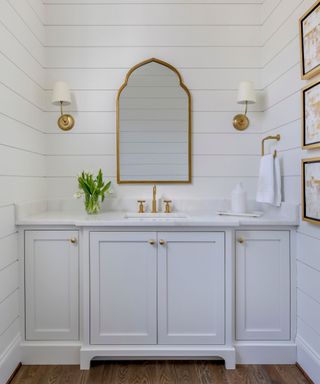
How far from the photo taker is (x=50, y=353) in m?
1.90

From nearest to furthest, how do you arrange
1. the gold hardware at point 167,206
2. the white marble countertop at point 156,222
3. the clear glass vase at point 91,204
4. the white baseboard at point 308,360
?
the white baseboard at point 308,360 → the white marble countertop at point 156,222 → the clear glass vase at point 91,204 → the gold hardware at point 167,206

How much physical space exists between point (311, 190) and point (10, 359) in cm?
189

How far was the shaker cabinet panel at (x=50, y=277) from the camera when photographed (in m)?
1.89

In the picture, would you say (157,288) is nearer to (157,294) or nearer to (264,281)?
(157,294)

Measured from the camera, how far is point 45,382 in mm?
1738

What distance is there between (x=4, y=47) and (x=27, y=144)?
58 centimetres

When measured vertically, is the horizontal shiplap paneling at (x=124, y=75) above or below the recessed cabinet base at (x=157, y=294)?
above

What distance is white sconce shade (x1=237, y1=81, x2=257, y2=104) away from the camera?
2.18 meters

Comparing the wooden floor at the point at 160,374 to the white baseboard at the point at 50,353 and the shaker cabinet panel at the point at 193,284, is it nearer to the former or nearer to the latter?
the white baseboard at the point at 50,353

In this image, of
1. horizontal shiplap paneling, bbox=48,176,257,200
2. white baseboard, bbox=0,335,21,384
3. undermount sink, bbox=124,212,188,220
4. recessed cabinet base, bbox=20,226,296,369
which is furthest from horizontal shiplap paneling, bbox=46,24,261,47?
white baseboard, bbox=0,335,21,384

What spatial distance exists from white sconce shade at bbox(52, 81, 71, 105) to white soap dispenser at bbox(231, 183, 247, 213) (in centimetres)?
133

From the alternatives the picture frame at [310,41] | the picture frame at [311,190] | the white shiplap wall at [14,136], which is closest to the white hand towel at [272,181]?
the picture frame at [311,190]

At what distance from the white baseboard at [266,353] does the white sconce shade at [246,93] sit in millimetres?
1584

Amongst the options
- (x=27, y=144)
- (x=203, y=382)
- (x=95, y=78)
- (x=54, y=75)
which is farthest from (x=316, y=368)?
(x=54, y=75)
